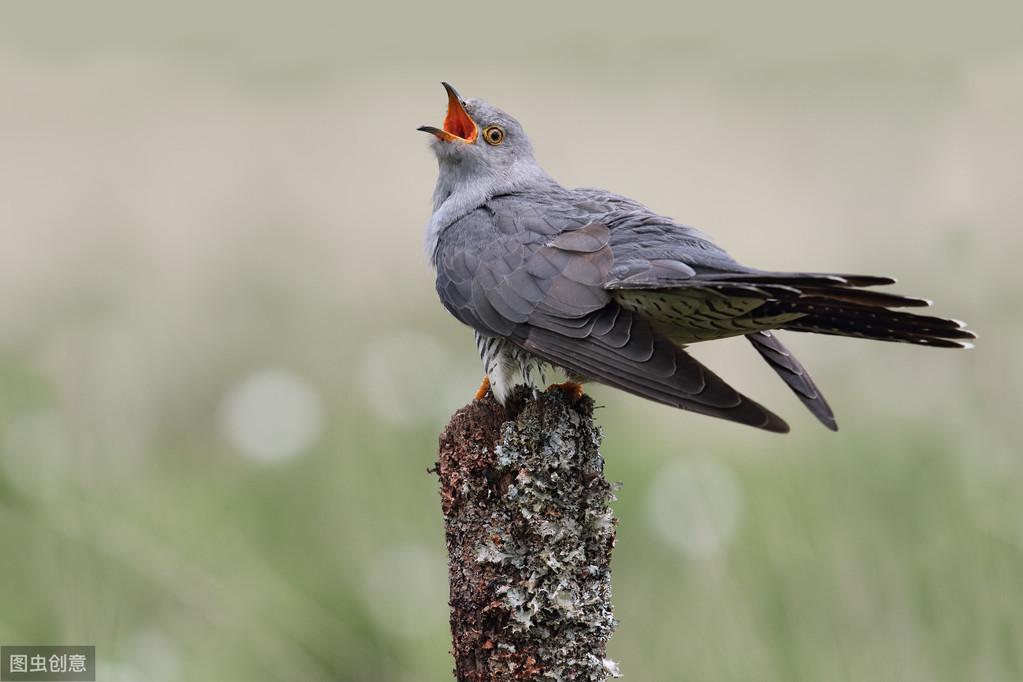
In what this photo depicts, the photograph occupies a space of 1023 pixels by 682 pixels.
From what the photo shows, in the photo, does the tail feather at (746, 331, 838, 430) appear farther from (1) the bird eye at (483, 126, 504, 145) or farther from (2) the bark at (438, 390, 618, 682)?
(1) the bird eye at (483, 126, 504, 145)

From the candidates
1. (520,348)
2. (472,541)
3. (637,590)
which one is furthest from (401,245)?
(472,541)

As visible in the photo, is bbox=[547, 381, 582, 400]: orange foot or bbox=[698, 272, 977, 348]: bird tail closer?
bbox=[698, 272, 977, 348]: bird tail

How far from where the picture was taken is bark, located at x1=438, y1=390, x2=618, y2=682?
2.21 metres

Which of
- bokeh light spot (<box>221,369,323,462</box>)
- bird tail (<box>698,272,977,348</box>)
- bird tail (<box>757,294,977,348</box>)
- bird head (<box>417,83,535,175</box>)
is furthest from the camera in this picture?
bokeh light spot (<box>221,369,323,462</box>)

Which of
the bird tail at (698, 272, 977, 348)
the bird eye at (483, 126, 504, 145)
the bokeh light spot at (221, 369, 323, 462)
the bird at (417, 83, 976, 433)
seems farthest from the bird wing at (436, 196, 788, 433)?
the bokeh light spot at (221, 369, 323, 462)

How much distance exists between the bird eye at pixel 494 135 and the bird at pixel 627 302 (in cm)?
28

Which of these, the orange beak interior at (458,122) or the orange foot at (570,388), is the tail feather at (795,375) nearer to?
the orange foot at (570,388)

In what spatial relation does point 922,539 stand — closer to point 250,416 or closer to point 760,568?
point 760,568

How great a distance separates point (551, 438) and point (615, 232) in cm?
81

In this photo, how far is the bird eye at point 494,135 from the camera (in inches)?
145

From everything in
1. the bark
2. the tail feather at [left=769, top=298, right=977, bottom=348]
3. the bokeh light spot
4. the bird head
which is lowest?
the bark

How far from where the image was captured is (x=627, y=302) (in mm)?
2734

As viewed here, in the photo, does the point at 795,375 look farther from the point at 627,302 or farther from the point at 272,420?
the point at 272,420

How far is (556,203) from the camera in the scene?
3258mm
